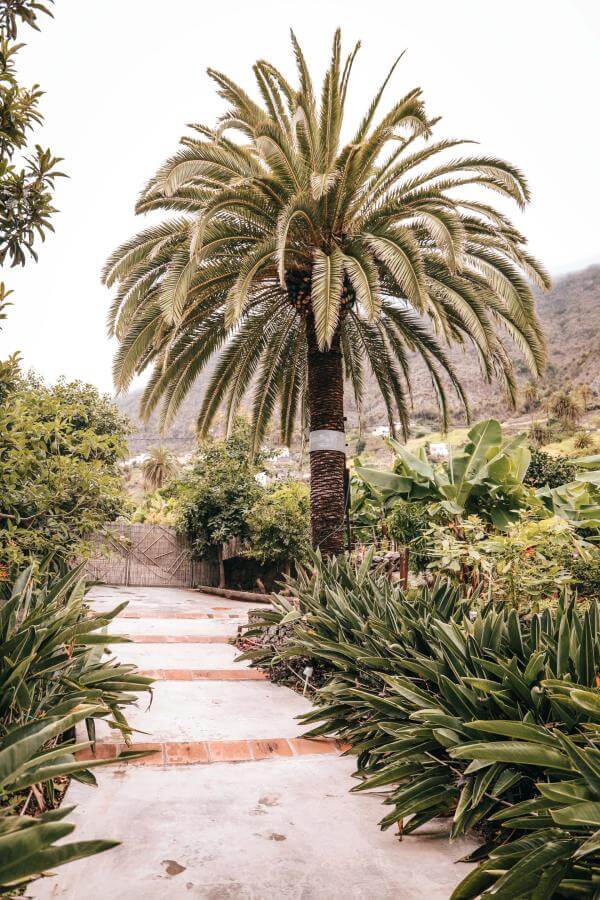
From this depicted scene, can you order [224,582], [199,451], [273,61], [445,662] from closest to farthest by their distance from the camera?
1. [445,662]
2. [273,61]
3. [224,582]
4. [199,451]

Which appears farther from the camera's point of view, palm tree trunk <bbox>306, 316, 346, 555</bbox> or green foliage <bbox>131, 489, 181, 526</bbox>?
green foliage <bbox>131, 489, 181, 526</bbox>

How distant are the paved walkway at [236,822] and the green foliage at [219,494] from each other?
12.5 metres

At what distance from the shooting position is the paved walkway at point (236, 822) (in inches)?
86.9

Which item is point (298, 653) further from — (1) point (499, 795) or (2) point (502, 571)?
(1) point (499, 795)

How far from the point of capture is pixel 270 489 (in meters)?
18.5

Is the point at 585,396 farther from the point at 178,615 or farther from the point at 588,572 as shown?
the point at 588,572

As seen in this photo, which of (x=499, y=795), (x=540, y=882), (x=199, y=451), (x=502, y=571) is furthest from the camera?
(x=199, y=451)

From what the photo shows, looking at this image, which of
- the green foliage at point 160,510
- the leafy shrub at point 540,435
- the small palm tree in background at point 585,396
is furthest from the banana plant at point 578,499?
the small palm tree in background at point 585,396

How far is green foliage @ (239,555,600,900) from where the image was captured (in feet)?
6.26

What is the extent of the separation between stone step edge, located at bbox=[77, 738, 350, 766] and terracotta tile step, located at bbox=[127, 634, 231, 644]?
3.76 m

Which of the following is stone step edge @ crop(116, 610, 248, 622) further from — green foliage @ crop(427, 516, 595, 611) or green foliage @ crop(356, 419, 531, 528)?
green foliage @ crop(427, 516, 595, 611)

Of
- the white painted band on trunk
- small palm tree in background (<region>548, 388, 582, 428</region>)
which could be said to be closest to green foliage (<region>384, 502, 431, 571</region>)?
the white painted band on trunk

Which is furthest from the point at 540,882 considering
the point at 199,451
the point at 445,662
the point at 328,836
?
the point at 199,451

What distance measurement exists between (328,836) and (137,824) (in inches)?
34.0
